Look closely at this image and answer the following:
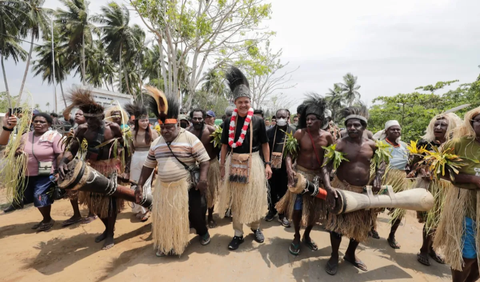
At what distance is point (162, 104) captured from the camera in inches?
108

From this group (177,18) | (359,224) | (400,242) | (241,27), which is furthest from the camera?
(241,27)

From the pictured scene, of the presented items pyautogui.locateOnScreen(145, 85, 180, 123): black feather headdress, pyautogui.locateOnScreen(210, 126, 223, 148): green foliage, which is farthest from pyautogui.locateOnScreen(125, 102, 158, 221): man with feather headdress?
pyautogui.locateOnScreen(145, 85, 180, 123): black feather headdress

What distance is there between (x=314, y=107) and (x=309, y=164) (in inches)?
31.3

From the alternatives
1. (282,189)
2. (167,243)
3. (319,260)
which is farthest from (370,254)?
(167,243)

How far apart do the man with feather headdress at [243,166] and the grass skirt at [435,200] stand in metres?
2.14

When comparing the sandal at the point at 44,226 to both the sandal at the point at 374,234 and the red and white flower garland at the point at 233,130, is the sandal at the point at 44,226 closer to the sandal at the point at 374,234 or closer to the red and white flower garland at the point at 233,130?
the red and white flower garland at the point at 233,130

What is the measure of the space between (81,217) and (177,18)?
8.23 metres

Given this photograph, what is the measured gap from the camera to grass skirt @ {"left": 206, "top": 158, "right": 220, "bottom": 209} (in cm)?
390

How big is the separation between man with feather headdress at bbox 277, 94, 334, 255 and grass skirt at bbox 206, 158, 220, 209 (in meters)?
1.28

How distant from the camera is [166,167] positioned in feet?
9.37

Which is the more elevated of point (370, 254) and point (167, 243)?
point (167, 243)

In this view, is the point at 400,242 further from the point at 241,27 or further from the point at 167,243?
the point at 241,27

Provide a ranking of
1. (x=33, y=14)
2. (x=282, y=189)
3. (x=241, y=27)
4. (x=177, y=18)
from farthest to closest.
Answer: (x=33, y=14) < (x=241, y=27) < (x=177, y=18) < (x=282, y=189)

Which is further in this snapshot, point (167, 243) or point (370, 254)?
point (370, 254)
